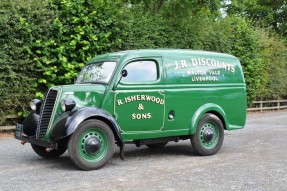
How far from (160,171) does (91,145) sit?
1209 millimetres

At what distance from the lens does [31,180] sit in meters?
6.29

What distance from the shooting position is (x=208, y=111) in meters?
8.50

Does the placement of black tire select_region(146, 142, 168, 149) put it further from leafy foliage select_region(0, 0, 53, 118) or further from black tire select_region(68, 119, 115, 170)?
leafy foliage select_region(0, 0, 53, 118)

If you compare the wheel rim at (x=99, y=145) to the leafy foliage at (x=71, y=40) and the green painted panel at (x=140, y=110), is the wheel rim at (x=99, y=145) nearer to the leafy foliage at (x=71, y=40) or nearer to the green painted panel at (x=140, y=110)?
the green painted panel at (x=140, y=110)

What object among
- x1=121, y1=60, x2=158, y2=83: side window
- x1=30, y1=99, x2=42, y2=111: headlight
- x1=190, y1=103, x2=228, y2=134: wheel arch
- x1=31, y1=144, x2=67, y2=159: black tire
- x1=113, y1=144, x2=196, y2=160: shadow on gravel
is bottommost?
x1=113, y1=144, x2=196, y2=160: shadow on gravel

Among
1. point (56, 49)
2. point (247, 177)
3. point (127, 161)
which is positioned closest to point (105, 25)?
point (56, 49)

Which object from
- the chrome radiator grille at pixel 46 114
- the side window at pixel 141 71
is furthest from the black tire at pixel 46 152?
the side window at pixel 141 71

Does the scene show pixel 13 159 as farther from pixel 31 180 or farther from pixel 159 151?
pixel 159 151

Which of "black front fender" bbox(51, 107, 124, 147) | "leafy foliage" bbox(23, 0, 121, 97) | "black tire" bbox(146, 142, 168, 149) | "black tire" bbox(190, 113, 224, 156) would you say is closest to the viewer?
"black front fender" bbox(51, 107, 124, 147)

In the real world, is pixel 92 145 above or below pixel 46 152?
above

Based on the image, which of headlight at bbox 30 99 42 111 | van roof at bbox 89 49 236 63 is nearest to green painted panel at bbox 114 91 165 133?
van roof at bbox 89 49 236 63

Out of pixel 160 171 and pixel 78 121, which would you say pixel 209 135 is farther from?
pixel 78 121

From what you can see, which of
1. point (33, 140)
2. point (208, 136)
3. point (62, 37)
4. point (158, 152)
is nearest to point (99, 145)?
point (33, 140)

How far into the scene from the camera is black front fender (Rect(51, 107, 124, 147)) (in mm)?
6707
